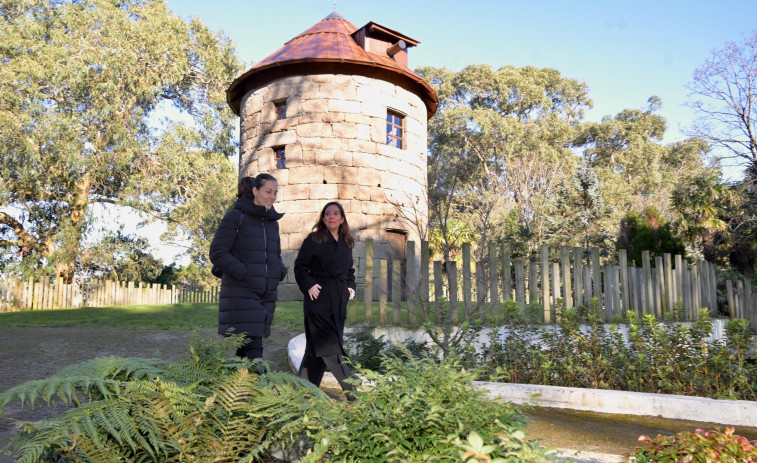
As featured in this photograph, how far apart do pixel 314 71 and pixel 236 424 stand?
1334 centimetres

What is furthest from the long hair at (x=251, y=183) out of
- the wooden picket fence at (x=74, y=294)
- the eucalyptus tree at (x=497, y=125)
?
the eucalyptus tree at (x=497, y=125)

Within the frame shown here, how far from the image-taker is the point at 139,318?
1064 cm

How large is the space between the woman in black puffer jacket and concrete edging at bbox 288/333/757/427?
177 centimetres

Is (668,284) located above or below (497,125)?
below

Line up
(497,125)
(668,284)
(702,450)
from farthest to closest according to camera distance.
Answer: (497,125) < (668,284) < (702,450)

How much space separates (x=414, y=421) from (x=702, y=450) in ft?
3.74

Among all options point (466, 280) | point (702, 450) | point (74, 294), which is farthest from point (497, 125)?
point (702, 450)

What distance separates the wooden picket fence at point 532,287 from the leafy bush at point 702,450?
3386 mm

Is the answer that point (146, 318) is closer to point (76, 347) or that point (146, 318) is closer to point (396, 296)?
point (76, 347)

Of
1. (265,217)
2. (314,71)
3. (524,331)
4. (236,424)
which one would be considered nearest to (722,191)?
(314,71)

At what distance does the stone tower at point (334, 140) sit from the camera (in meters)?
14.3

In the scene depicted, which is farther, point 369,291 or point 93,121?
point 93,121

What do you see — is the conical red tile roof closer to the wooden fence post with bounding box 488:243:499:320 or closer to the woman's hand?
the wooden fence post with bounding box 488:243:499:320

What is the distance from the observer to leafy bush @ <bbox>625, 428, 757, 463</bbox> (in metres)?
2.10
